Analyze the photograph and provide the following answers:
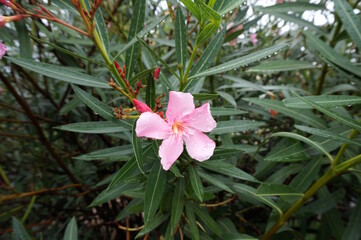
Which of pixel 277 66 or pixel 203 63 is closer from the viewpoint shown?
pixel 203 63

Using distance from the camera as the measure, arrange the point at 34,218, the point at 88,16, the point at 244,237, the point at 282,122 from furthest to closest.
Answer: the point at 34,218, the point at 282,122, the point at 244,237, the point at 88,16

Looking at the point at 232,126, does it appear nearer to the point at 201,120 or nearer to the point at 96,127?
the point at 201,120

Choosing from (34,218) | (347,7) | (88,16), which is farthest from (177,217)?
(34,218)

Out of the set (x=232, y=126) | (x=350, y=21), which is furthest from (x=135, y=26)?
(x=350, y=21)

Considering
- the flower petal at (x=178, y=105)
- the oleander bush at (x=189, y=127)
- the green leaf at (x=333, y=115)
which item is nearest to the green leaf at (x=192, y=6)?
the oleander bush at (x=189, y=127)

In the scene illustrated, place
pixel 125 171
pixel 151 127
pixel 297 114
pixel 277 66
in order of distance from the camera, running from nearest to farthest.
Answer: pixel 151 127 → pixel 125 171 → pixel 297 114 → pixel 277 66

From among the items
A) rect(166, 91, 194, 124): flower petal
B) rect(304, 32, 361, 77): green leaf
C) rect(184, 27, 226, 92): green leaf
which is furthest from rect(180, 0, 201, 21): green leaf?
rect(304, 32, 361, 77): green leaf

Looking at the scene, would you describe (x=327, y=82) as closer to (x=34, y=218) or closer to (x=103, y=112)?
(x=103, y=112)
